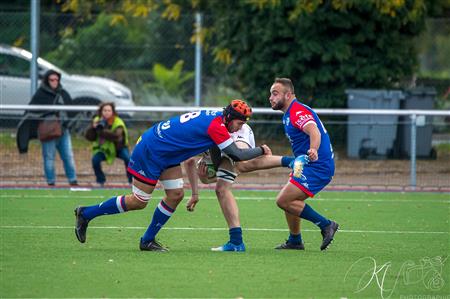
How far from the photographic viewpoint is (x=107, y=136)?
17406 mm

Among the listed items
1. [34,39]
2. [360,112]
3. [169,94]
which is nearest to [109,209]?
[360,112]

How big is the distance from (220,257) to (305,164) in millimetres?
1334

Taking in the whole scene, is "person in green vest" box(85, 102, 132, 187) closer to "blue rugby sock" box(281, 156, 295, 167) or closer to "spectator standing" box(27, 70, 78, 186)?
"spectator standing" box(27, 70, 78, 186)

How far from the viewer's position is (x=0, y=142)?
Result: 61.4 feet

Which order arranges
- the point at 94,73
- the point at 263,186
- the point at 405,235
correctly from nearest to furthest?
the point at 405,235
the point at 263,186
the point at 94,73

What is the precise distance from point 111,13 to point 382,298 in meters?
16.6

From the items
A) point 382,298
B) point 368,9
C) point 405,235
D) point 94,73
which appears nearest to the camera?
point 382,298

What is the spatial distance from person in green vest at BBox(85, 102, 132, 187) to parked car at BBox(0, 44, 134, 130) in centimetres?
358

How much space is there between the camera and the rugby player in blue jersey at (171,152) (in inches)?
400

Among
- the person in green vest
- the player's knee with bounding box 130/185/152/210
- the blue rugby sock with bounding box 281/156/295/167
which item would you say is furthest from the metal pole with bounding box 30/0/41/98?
the blue rugby sock with bounding box 281/156/295/167

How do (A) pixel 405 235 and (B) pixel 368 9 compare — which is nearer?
(A) pixel 405 235

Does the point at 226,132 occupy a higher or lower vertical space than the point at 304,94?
higher

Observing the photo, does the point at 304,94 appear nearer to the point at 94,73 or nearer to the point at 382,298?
the point at 94,73

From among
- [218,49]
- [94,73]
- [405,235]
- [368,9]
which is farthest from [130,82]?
[405,235]
